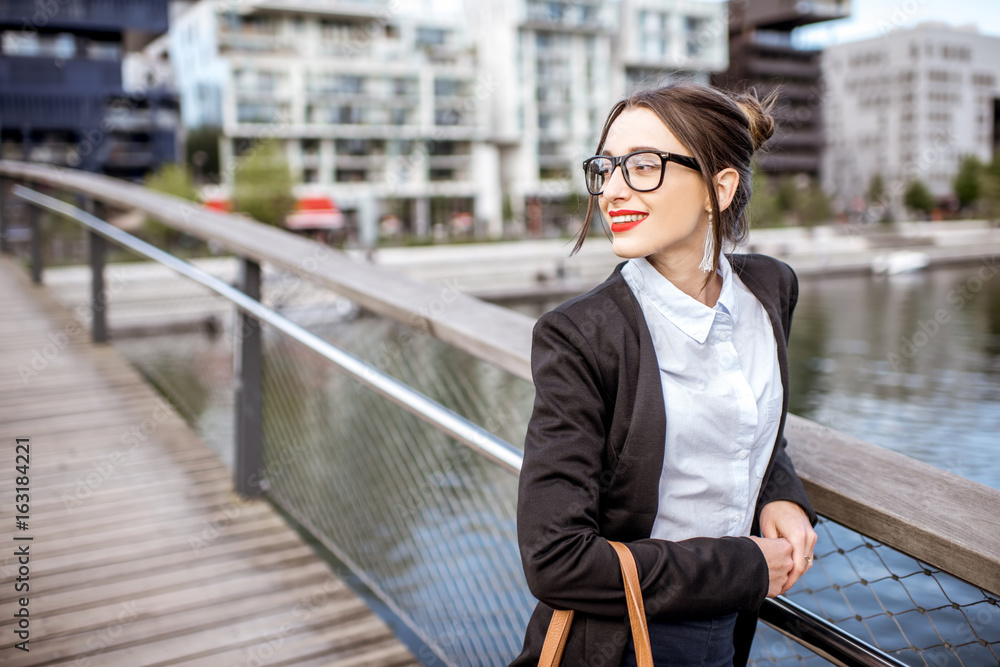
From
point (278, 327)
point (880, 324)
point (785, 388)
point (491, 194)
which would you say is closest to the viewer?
point (785, 388)

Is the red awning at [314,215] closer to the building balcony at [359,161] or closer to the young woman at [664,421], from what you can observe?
the building balcony at [359,161]

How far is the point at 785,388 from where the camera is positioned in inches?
42.7

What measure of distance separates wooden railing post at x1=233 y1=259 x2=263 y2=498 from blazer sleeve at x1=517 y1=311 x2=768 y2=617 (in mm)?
1768

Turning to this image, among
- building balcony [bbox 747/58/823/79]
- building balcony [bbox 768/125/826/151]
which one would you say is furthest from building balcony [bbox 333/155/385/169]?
building balcony [bbox 768/125/826/151]

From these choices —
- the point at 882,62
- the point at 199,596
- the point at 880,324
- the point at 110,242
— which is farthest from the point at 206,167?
the point at 882,62

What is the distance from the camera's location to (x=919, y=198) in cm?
6200

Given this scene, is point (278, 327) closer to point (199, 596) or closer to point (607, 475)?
point (199, 596)

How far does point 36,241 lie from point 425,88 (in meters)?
40.8

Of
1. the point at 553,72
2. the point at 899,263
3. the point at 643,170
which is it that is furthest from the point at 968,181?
the point at 643,170

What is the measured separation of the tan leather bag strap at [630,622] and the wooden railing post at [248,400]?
1770 millimetres

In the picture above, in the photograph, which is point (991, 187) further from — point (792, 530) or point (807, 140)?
point (792, 530)

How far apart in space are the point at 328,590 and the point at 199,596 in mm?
295

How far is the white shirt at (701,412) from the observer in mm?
971

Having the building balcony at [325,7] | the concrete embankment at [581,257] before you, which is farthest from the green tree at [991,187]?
the building balcony at [325,7]
